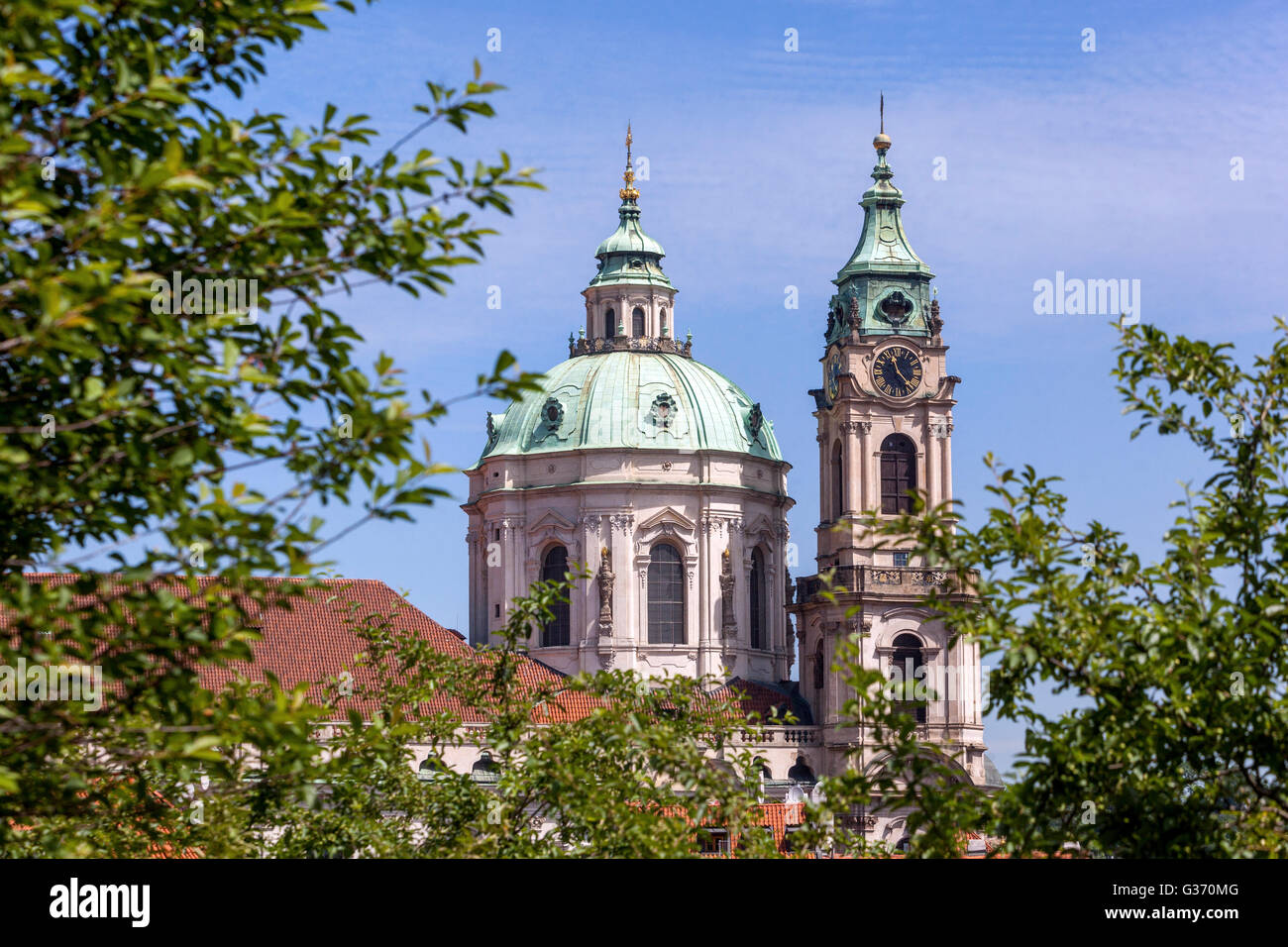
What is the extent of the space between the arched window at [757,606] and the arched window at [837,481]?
5600 millimetres

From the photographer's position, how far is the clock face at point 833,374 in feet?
306

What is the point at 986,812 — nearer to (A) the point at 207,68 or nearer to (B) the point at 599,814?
(B) the point at 599,814

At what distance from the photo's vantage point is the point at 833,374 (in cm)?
9481

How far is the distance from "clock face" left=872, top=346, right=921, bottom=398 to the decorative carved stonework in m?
15.5

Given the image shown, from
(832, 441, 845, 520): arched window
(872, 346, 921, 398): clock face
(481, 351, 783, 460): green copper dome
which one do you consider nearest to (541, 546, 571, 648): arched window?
(481, 351, 783, 460): green copper dome

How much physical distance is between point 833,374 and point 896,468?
5.76 metres

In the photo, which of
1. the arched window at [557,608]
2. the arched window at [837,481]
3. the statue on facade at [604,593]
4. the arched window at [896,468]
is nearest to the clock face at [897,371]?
the arched window at [896,468]

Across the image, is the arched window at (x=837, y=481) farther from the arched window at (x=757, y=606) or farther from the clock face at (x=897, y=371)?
the arched window at (x=757, y=606)

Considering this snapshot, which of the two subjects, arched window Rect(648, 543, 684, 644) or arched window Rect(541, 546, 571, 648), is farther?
arched window Rect(541, 546, 571, 648)

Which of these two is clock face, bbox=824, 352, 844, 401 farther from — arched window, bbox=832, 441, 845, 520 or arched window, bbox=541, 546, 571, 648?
arched window, bbox=541, 546, 571, 648


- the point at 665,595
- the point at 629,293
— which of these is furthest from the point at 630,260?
the point at 665,595

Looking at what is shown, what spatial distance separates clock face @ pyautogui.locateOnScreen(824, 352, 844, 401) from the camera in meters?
93.3
